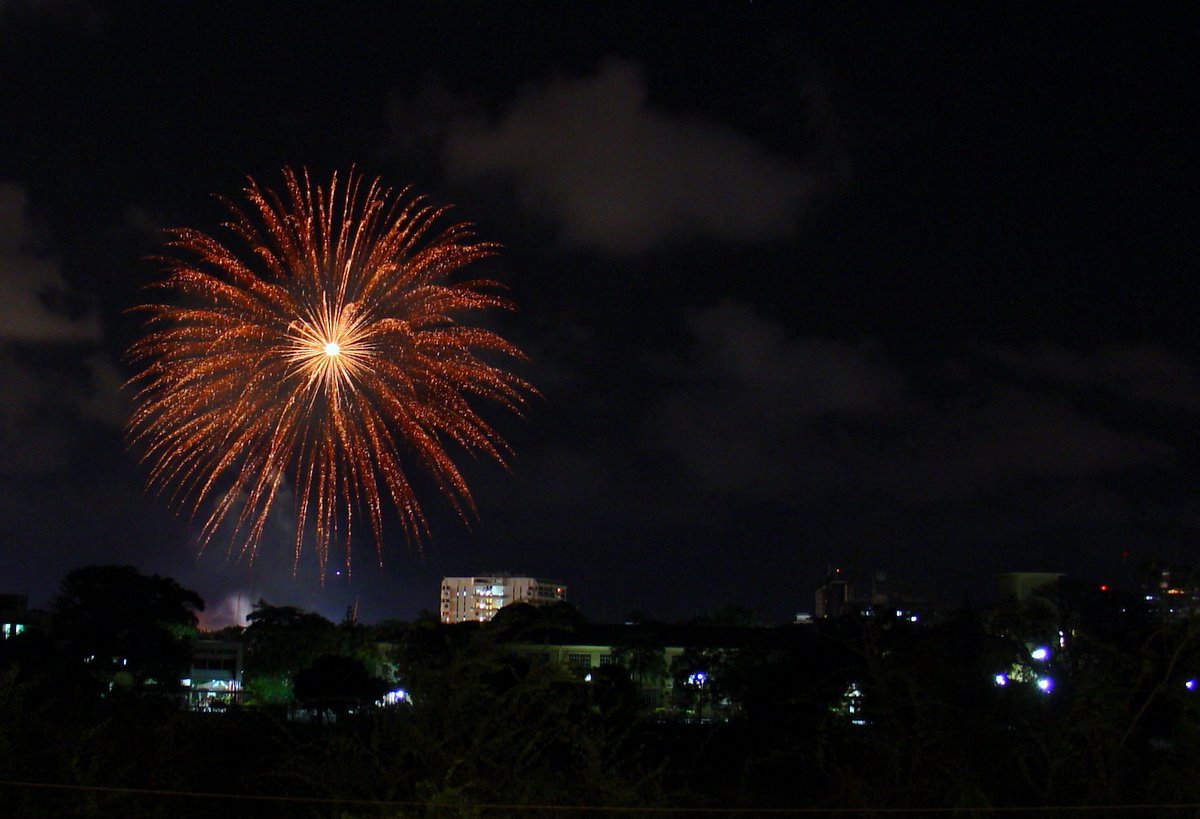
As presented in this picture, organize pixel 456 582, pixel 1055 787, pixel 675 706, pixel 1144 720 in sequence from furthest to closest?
pixel 456 582 < pixel 675 706 < pixel 1144 720 < pixel 1055 787

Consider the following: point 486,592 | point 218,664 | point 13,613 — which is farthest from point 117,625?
point 486,592

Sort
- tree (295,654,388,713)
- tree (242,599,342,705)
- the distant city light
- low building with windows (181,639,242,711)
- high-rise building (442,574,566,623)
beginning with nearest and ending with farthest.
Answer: the distant city light
tree (295,654,388,713)
tree (242,599,342,705)
low building with windows (181,639,242,711)
high-rise building (442,574,566,623)

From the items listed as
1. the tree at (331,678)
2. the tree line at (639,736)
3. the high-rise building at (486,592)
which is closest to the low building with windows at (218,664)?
the tree at (331,678)

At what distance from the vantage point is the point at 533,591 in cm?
17088

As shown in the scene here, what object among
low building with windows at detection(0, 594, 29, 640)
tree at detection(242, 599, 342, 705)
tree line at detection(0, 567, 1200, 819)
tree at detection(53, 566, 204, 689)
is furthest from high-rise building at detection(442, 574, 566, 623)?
tree line at detection(0, 567, 1200, 819)

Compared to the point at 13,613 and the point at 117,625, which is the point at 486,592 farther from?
the point at 117,625

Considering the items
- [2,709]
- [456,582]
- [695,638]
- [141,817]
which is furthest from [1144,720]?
[456,582]

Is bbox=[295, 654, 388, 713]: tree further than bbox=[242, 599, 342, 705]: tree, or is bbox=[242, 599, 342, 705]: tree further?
bbox=[242, 599, 342, 705]: tree

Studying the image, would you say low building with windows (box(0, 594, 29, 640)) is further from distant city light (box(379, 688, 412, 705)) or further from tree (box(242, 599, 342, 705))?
distant city light (box(379, 688, 412, 705))

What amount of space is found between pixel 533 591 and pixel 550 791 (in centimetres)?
16313

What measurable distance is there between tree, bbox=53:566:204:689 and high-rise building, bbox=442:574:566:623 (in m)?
105

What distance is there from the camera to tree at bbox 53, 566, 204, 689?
144 feet

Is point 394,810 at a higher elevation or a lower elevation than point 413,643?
lower

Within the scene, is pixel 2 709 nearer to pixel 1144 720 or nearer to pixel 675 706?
pixel 1144 720
